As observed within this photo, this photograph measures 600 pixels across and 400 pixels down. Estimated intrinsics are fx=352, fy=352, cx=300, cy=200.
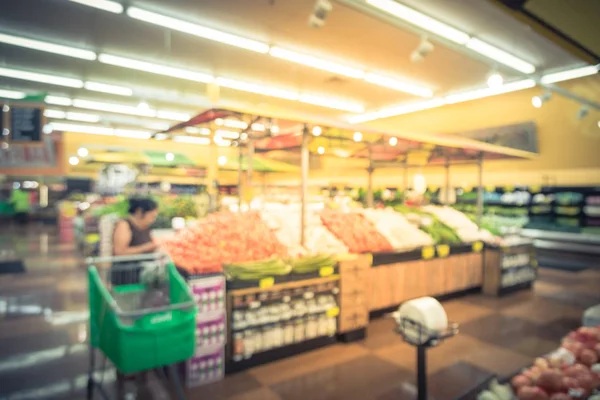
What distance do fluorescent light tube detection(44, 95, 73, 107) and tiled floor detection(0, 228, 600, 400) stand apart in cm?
883

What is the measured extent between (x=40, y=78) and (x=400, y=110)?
512 inches

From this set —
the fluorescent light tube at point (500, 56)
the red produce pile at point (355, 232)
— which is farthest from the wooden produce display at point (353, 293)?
the fluorescent light tube at point (500, 56)

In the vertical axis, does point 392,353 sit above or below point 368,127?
below

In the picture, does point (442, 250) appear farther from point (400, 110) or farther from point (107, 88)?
point (107, 88)

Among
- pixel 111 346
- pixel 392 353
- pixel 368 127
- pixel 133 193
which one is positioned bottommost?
pixel 392 353

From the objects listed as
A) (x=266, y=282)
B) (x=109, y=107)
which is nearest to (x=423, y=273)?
(x=266, y=282)

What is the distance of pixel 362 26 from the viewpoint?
7.53 m

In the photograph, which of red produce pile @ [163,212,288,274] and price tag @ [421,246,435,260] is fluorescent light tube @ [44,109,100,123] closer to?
red produce pile @ [163,212,288,274]

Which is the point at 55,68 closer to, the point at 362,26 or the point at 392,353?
the point at 362,26

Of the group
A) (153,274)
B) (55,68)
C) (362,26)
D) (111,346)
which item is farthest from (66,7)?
(111,346)

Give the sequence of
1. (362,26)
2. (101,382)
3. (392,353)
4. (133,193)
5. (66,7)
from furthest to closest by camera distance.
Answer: (133,193) < (362,26) < (66,7) < (392,353) < (101,382)

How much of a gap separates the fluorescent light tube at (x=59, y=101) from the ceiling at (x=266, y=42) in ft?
1.62

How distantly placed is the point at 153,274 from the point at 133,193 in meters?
7.24

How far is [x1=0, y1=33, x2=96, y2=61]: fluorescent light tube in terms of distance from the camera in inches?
314
